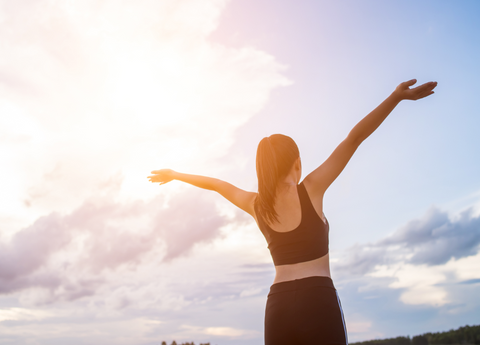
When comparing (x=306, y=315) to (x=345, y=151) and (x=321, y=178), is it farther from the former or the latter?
(x=345, y=151)

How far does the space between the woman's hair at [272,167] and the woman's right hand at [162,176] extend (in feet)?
8.57

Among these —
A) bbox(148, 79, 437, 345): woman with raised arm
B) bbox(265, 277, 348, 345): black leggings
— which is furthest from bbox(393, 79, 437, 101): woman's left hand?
bbox(265, 277, 348, 345): black leggings

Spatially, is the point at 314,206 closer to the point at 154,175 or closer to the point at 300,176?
the point at 300,176

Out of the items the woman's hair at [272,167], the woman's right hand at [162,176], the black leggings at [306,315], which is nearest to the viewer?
the black leggings at [306,315]

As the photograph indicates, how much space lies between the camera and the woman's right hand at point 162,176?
6425mm

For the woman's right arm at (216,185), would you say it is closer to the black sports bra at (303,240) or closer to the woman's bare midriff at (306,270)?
the black sports bra at (303,240)

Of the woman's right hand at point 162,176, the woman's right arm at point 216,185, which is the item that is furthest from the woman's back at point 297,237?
the woman's right hand at point 162,176

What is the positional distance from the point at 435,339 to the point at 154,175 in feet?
67.4

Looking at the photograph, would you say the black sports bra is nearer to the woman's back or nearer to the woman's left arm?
the woman's back

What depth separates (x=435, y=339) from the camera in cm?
1980

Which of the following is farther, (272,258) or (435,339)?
(435,339)

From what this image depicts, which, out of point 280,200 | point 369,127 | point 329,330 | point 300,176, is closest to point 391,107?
point 369,127

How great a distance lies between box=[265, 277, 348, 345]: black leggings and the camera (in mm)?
3527

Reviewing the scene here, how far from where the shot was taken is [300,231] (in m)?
3.90
